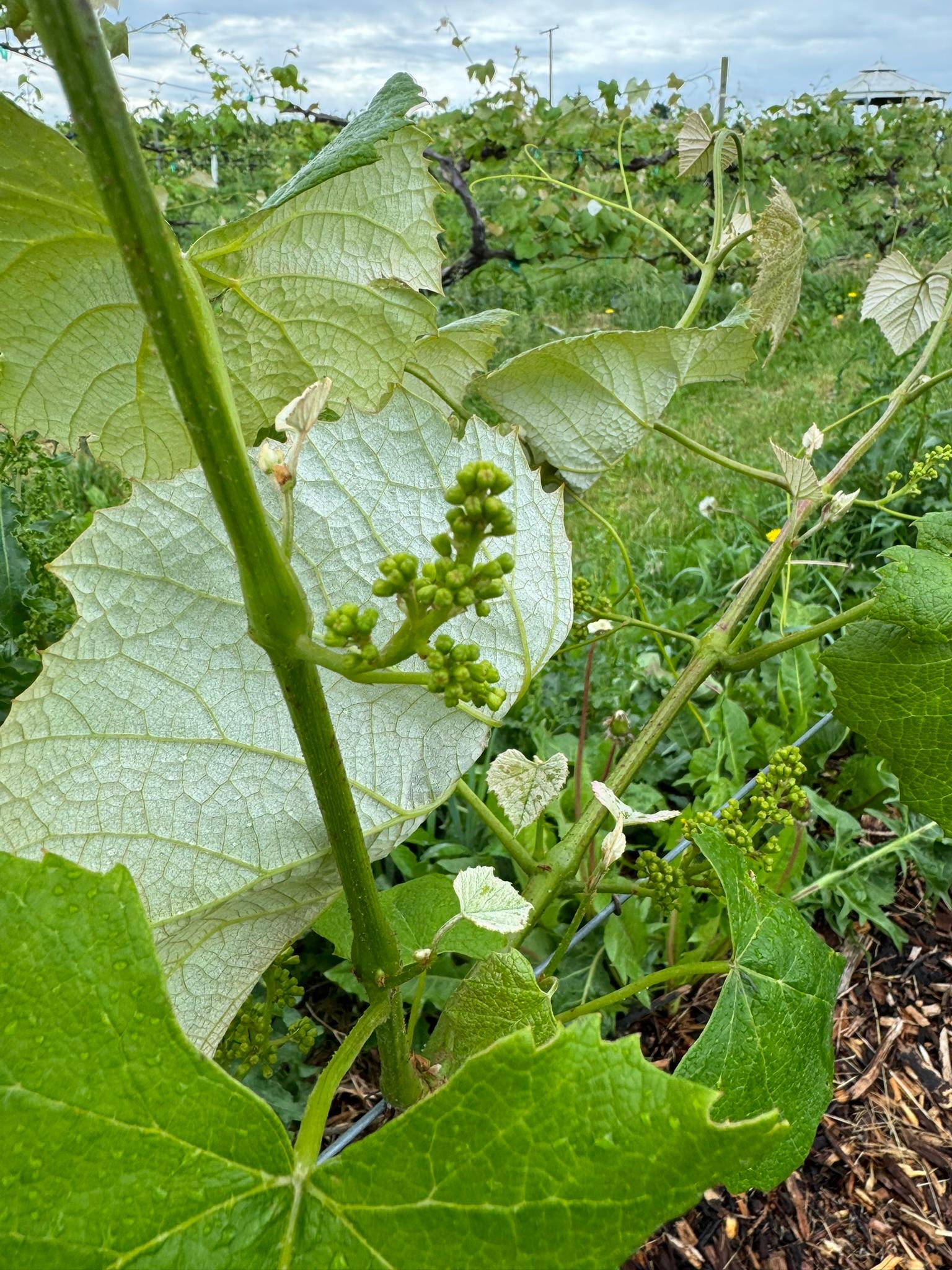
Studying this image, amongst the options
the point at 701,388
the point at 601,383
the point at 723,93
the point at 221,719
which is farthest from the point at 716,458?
the point at 723,93

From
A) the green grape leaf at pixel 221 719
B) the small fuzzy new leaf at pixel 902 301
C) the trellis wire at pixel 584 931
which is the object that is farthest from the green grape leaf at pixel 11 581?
the small fuzzy new leaf at pixel 902 301

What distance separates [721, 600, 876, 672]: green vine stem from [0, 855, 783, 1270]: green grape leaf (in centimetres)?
66

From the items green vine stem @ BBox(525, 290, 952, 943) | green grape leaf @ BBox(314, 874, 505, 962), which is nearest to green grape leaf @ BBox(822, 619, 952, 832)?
green vine stem @ BBox(525, 290, 952, 943)

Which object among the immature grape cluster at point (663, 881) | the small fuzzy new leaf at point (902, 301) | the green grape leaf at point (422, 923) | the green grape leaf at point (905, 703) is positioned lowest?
the green grape leaf at point (422, 923)

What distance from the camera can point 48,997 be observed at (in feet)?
1.91

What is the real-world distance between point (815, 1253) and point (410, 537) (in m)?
1.33

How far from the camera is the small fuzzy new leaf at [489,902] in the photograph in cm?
77

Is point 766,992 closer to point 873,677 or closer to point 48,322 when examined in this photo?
point 873,677

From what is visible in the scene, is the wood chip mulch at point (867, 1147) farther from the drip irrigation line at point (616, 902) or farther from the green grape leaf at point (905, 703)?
the green grape leaf at point (905, 703)

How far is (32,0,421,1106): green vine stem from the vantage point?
45cm

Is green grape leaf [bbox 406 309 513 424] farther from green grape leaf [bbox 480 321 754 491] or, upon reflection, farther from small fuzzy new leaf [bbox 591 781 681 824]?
small fuzzy new leaf [bbox 591 781 681 824]

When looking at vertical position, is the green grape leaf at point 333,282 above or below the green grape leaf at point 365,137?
below

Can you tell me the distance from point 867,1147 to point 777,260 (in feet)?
4.64

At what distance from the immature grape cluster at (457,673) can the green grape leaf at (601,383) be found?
557mm
